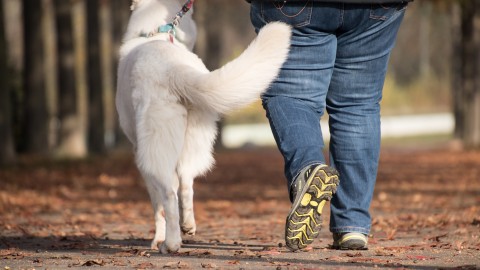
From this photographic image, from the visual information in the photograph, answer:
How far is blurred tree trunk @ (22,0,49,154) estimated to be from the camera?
22844mm

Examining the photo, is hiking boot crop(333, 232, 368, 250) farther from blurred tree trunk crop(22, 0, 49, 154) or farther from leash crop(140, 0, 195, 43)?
blurred tree trunk crop(22, 0, 49, 154)

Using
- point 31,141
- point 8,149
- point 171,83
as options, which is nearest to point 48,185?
point 8,149

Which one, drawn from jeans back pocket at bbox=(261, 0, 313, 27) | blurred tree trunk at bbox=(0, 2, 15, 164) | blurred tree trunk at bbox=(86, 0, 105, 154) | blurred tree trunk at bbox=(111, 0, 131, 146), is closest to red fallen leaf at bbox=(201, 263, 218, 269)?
jeans back pocket at bbox=(261, 0, 313, 27)

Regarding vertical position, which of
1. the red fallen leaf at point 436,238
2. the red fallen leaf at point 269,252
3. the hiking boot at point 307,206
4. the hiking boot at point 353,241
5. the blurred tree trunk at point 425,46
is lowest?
the blurred tree trunk at point 425,46

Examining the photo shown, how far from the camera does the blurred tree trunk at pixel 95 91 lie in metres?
26.8

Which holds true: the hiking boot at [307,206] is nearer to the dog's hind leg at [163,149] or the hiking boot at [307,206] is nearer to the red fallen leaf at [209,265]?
the red fallen leaf at [209,265]

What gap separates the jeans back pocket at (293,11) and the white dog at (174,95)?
0.26m

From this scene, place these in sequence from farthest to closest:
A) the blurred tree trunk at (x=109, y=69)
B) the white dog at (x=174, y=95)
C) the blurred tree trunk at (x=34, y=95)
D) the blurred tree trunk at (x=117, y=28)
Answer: the blurred tree trunk at (x=109, y=69) → the blurred tree trunk at (x=117, y=28) → the blurred tree trunk at (x=34, y=95) → the white dog at (x=174, y=95)

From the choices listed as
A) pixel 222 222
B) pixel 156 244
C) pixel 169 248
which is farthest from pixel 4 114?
pixel 169 248

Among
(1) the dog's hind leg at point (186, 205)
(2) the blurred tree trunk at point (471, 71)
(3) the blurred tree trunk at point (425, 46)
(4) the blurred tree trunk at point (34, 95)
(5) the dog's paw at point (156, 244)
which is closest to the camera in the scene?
(5) the dog's paw at point (156, 244)

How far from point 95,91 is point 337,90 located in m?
→ 21.8

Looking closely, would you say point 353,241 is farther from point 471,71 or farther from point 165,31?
point 471,71

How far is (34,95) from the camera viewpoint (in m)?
23.2

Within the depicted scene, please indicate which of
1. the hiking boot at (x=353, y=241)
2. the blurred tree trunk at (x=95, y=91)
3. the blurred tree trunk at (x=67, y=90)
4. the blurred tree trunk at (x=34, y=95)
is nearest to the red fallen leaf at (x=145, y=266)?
the hiking boot at (x=353, y=241)
